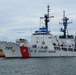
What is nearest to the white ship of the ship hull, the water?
the ship hull

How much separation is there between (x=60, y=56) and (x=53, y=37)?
15.2 ft

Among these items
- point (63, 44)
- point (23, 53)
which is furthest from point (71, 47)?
point (23, 53)

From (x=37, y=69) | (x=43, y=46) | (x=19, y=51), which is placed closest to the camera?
(x=37, y=69)

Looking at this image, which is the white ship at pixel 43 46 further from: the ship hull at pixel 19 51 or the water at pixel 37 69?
the water at pixel 37 69

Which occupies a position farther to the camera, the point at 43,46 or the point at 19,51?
the point at 43,46

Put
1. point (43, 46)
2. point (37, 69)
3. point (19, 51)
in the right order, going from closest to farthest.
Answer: point (37, 69) < point (19, 51) < point (43, 46)

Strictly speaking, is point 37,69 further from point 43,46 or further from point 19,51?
point 43,46

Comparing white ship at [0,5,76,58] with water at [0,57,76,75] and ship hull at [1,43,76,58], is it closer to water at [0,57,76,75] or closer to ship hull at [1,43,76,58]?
ship hull at [1,43,76,58]

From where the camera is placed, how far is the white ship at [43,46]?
69.4 metres

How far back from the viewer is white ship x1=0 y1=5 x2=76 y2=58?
69.4 meters

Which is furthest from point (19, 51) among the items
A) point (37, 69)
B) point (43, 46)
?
point (37, 69)

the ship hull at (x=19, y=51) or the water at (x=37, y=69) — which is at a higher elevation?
the water at (x=37, y=69)

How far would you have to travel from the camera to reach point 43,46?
72.4m

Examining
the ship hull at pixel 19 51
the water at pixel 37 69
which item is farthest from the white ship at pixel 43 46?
the water at pixel 37 69
